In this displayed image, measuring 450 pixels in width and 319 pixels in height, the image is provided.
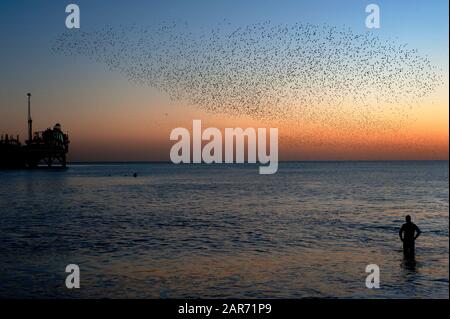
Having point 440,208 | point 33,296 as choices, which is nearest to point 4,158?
point 440,208

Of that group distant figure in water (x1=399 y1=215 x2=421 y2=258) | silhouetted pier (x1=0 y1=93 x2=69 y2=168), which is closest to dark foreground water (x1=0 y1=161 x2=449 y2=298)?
distant figure in water (x1=399 y1=215 x2=421 y2=258)

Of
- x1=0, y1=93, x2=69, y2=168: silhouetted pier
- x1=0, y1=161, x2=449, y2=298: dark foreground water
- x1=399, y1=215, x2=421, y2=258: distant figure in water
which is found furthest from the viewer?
x1=0, y1=93, x2=69, y2=168: silhouetted pier

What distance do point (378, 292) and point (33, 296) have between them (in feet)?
34.7

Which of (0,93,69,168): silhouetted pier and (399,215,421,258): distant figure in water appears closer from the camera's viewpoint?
(399,215,421,258): distant figure in water

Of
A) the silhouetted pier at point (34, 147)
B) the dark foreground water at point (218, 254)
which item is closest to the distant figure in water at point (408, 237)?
the dark foreground water at point (218, 254)

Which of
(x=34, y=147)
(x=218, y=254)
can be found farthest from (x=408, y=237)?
(x=34, y=147)

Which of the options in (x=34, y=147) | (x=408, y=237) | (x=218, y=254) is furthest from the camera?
(x=34, y=147)

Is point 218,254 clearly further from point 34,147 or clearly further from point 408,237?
point 34,147

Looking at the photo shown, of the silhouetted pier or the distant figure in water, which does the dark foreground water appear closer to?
the distant figure in water

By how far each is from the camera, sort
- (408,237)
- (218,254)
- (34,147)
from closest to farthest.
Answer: (408,237), (218,254), (34,147)

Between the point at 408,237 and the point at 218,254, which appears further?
the point at 218,254

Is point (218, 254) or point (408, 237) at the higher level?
point (408, 237)

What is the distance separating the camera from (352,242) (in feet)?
76.8
